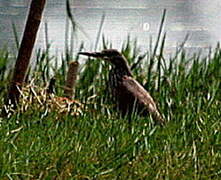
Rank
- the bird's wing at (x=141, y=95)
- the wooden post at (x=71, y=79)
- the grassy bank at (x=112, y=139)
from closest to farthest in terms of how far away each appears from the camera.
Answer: the grassy bank at (x=112, y=139) → the bird's wing at (x=141, y=95) → the wooden post at (x=71, y=79)

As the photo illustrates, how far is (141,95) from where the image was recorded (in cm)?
295

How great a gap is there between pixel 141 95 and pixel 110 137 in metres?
0.43

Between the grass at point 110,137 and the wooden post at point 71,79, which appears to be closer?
the grass at point 110,137

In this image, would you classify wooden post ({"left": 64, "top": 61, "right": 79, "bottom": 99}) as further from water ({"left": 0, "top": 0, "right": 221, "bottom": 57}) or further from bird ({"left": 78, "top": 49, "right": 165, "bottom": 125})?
water ({"left": 0, "top": 0, "right": 221, "bottom": 57})

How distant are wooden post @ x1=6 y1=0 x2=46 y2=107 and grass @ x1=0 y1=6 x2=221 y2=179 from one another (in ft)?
0.26

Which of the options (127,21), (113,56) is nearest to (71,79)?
(113,56)

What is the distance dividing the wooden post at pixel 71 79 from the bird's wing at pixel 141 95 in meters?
0.18

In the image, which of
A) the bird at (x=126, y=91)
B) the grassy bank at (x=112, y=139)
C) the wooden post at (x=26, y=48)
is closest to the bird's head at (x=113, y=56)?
the bird at (x=126, y=91)

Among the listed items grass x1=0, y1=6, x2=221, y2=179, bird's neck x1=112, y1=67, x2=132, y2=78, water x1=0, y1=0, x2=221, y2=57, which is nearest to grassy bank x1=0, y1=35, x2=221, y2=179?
grass x1=0, y1=6, x2=221, y2=179

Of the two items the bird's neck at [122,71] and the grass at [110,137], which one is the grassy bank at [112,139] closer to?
the grass at [110,137]

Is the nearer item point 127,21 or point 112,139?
point 112,139

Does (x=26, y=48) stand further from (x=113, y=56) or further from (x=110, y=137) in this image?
(x=110, y=137)

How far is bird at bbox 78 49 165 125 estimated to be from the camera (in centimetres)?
288

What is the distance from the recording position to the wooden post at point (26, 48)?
9.37ft
